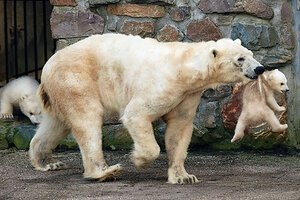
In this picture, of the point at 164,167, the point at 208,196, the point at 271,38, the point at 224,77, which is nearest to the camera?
the point at 208,196

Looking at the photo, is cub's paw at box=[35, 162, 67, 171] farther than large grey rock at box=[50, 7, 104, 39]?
No

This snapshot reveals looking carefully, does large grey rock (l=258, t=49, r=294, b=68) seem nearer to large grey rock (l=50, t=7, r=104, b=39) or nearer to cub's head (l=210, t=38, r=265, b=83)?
large grey rock (l=50, t=7, r=104, b=39)

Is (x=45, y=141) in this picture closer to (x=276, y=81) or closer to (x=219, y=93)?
(x=219, y=93)

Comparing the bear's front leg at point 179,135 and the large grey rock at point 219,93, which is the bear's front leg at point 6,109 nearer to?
the large grey rock at point 219,93

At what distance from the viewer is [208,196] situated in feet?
18.1

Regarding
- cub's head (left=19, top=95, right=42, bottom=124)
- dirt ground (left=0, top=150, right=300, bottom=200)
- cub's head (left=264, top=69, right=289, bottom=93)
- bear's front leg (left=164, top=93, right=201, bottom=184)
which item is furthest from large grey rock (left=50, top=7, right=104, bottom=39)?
cub's head (left=264, top=69, right=289, bottom=93)

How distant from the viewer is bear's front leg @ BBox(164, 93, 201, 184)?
6.15 m

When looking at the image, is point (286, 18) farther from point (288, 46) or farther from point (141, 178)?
point (141, 178)

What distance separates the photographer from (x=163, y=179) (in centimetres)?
638

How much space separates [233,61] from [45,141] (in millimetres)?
1901

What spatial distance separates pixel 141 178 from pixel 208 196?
102 cm

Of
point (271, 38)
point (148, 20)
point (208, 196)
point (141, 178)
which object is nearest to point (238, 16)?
Answer: point (271, 38)

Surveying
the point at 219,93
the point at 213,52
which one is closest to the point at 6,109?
the point at 219,93

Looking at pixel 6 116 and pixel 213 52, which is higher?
pixel 213 52
